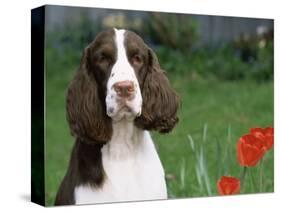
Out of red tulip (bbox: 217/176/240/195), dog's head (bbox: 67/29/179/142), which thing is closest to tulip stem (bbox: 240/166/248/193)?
red tulip (bbox: 217/176/240/195)

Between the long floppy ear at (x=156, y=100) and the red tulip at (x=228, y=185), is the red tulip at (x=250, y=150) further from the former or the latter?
the long floppy ear at (x=156, y=100)

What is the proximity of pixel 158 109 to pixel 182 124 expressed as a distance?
0.67m

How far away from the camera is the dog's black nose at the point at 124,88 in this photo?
5996 mm

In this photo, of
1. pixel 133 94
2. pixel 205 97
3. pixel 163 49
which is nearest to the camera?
pixel 133 94

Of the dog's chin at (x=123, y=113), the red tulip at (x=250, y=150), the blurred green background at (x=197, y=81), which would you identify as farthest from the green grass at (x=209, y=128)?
the dog's chin at (x=123, y=113)

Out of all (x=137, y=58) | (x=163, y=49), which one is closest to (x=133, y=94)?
(x=137, y=58)

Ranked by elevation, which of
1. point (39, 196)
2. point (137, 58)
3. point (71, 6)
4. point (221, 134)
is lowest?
point (39, 196)

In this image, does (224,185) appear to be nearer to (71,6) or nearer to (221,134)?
(221,134)

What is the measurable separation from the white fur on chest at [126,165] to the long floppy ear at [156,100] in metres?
0.11

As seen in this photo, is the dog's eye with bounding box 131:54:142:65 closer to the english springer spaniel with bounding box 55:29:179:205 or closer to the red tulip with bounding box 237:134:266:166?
the english springer spaniel with bounding box 55:29:179:205

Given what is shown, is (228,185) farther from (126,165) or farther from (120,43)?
(120,43)

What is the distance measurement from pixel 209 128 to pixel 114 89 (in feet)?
4.85

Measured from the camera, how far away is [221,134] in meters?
7.18

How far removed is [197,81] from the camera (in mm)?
7203
